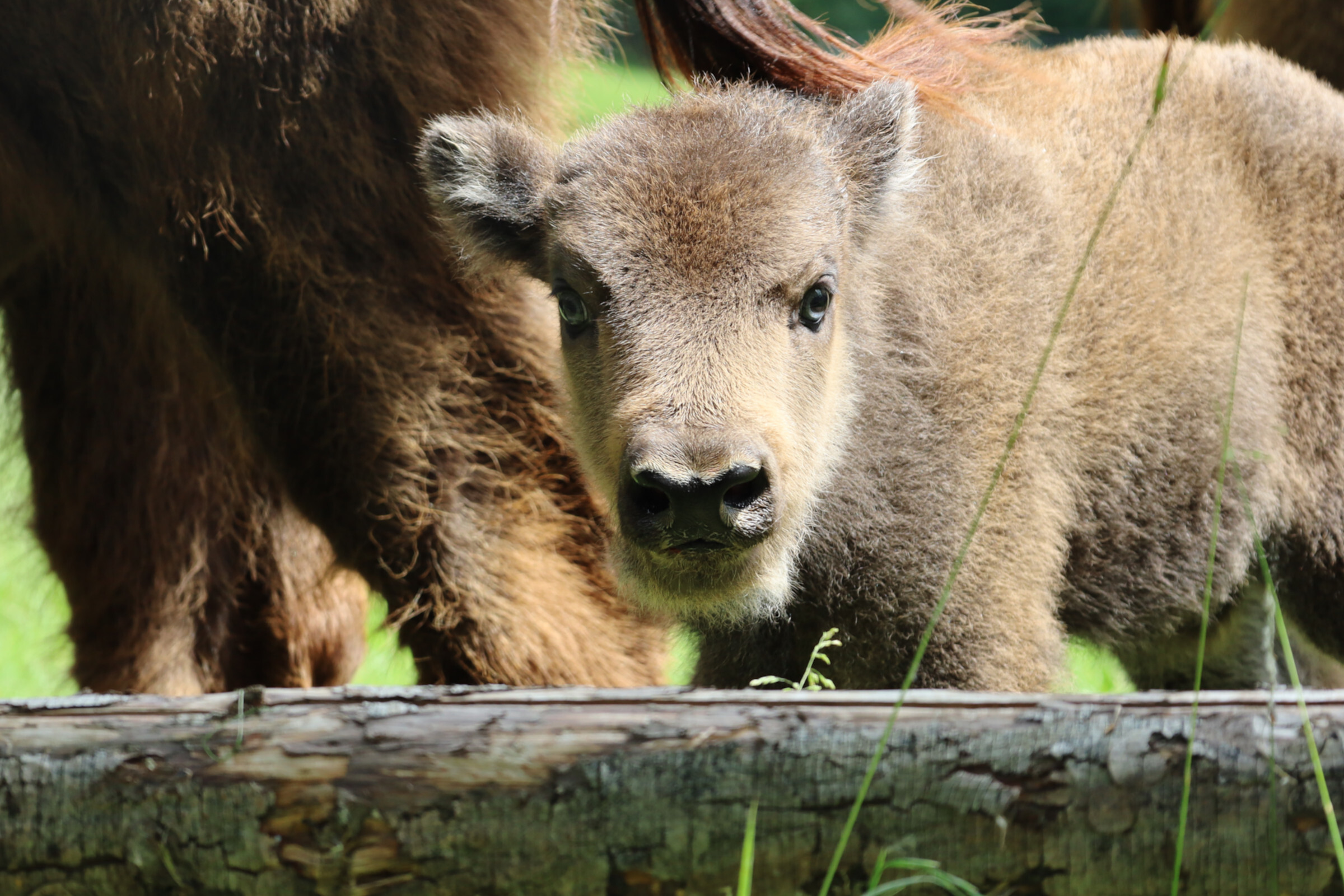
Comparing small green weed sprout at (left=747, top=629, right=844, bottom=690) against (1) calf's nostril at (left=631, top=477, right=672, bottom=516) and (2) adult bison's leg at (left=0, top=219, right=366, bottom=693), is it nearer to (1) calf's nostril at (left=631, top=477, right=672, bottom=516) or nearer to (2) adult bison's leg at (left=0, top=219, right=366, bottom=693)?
(1) calf's nostril at (left=631, top=477, right=672, bottom=516)

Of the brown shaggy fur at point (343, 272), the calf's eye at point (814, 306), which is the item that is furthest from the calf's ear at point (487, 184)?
the calf's eye at point (814, 306)

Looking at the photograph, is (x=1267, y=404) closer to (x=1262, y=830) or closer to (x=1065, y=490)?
(x=1065, y=490)

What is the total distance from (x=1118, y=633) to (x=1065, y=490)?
1.61 ft

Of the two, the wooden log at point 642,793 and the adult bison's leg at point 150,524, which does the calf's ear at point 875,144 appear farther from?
the adult bison's leg at point 150,524

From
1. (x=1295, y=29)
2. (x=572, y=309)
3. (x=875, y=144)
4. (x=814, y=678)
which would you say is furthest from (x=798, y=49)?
(x=1295, y=29)

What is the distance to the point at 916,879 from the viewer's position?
1690mm

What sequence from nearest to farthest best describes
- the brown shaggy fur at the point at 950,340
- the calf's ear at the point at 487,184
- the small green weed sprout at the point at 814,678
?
the small green weed sprout at the point at 814,678, the brown shaggy fur at the point at 950,340, the calf's ear at the point at 487,184

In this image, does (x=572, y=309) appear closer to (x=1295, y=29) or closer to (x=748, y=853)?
(x=748, y=853)

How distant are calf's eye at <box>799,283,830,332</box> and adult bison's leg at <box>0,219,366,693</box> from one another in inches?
77.2

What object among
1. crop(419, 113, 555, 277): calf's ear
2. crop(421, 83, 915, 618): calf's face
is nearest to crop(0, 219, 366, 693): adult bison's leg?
crop(419, 113, 555, 277): calf's ear

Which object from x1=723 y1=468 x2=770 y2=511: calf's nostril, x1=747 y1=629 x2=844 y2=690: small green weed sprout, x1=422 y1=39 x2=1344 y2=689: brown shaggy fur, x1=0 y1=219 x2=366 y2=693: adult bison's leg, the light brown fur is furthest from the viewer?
the light brown fur

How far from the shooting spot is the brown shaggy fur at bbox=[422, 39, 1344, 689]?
2.59 meters

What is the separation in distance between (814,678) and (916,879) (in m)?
0.69

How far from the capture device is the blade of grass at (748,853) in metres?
1.72
